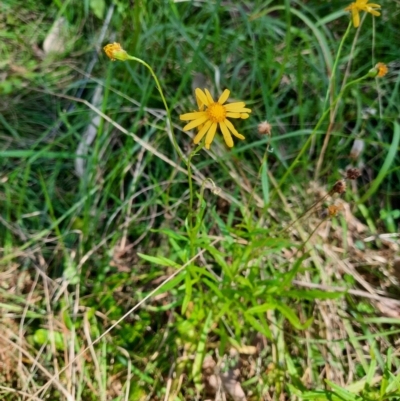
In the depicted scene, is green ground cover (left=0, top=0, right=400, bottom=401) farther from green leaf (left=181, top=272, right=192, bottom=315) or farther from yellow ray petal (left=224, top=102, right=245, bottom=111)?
yellow ray petal (left=224, top=102, right=245, bottom=111)

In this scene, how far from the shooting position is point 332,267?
1.34m

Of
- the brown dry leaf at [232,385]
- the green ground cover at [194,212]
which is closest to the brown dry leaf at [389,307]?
the green ground cover at [194,212]

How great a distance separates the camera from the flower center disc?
913 millimetres

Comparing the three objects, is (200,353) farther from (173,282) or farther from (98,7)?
(98,7)

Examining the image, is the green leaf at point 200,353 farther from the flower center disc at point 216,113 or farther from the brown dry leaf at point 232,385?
the flower center disc at point 216,113

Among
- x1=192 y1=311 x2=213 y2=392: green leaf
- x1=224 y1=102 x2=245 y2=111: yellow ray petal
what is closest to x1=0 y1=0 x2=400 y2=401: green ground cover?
x1=192 y1=311 x2=213 y2=392: green leaf

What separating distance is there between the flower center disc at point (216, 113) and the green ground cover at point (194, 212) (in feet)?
0.39

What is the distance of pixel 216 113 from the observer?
92 cm

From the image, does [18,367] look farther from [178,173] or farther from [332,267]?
[332,267]

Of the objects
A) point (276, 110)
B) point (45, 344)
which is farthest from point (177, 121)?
point (45, 344)

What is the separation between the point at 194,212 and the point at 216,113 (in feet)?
1.31

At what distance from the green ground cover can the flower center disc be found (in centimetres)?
12

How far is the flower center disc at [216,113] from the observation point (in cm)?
91

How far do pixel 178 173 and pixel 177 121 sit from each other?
0.56 ft
